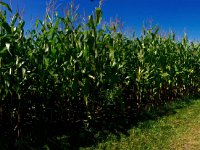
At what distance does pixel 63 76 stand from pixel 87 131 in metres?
1.42

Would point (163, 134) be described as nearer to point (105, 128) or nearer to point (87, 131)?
point (105, 128)

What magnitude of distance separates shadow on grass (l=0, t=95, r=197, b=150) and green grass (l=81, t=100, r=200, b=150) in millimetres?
165

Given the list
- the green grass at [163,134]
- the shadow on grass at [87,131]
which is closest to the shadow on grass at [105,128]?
the shadow on grass at [87,131]

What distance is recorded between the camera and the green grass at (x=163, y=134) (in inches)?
306

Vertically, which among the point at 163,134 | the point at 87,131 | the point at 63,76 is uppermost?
the point at 63,76

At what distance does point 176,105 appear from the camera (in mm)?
11812

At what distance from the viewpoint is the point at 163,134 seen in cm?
859

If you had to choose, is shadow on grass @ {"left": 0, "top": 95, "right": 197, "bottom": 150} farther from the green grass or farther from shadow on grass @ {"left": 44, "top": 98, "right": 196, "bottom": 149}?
the green grass

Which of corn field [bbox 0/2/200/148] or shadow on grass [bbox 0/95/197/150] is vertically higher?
corn field [bbox 0/2/200/148]

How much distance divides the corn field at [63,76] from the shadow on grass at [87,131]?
0.10m

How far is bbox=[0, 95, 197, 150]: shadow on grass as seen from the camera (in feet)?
23.8

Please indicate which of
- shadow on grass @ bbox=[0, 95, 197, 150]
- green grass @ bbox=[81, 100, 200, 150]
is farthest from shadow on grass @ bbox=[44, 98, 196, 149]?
green grass @ bbox=[81, 100, 200, 150]

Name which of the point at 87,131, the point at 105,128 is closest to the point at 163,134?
the point at 105,128

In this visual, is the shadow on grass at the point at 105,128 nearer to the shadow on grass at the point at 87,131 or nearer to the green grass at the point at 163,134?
the shadow on grass at the point at 87,131
